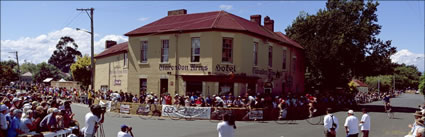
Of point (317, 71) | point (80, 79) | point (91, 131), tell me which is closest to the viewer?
point (91, 131)

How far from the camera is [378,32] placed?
1576 inches

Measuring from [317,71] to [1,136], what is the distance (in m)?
36.2

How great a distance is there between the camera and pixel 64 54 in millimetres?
103062

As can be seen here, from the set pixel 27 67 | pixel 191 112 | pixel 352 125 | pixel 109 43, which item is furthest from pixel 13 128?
pixel 27 67

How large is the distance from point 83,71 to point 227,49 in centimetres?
2889

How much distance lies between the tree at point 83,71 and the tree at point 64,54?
55009 mm

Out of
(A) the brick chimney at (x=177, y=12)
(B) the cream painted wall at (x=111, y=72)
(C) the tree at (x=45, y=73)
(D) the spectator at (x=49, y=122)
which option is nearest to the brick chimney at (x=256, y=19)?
(A) the brick chimney at (x=177, y=12)

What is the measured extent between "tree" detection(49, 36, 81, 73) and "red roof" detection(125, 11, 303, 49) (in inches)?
2991

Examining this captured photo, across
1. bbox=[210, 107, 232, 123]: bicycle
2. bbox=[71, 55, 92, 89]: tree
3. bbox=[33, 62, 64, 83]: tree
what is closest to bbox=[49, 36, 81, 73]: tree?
bbox=[33, 62, 64, 83]: tree

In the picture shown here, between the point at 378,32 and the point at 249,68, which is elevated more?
the point at 378,32

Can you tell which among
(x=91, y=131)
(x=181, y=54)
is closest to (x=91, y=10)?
(x=181, y=54)

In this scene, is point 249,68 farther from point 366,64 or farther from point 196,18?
point 366,64

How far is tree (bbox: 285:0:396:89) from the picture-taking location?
36688 mm

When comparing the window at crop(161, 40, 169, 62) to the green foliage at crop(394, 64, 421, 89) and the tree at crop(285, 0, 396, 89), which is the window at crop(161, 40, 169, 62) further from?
the green foliage at crop(394, 64, 421, 89)
